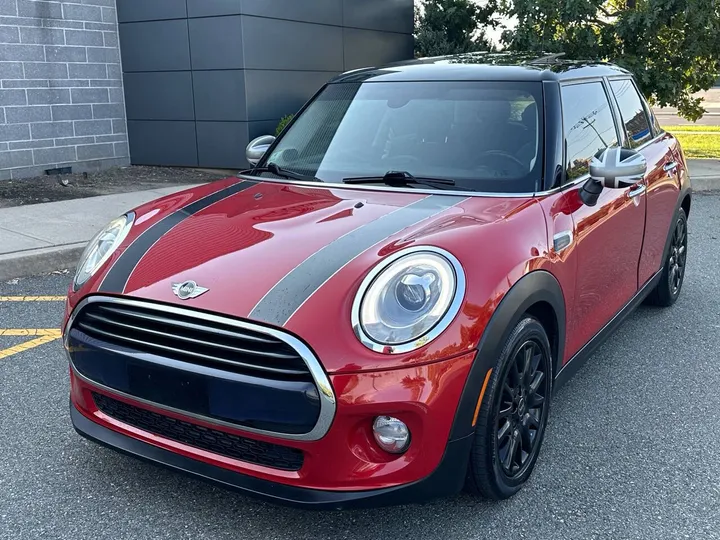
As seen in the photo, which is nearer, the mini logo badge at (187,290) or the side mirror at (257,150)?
the mini logo badge at (187,290)

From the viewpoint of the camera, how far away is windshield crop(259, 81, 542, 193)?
3.13m

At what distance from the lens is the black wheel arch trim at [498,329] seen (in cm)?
228

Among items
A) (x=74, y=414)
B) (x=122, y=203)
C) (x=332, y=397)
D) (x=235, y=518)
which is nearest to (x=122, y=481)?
(x=74, y=414)

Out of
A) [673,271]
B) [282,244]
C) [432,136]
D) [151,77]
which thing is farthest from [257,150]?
[151,77]

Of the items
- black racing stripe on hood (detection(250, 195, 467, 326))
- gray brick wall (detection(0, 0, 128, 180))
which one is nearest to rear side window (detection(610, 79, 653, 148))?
black racing stripe on hood (detection(250, 195, 467, 326))

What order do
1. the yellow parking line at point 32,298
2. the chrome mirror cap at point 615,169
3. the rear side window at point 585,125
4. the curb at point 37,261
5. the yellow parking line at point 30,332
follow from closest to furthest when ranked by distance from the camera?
the chrome mirror cap at point 615,169, the rear side window at point 585,125, the yellow parking line at point 30,332, the yellow parking line at point 32,298, the curb at point 37,261

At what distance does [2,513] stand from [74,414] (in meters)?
0.41

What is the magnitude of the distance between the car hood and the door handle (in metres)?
1.09

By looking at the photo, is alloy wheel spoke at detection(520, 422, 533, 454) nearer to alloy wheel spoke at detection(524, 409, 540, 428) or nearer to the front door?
alloy wheel spoke at detection(524, 409, 540, 428)

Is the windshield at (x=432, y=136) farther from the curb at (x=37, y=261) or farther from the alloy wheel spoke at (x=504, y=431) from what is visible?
the curb at (x=37, y=261)

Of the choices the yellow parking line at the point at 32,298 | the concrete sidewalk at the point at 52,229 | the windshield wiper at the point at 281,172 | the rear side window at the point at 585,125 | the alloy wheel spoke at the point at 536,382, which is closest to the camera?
the alloy wheel spoke at the point at 536,382

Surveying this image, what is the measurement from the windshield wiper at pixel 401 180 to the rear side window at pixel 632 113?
4.94ft

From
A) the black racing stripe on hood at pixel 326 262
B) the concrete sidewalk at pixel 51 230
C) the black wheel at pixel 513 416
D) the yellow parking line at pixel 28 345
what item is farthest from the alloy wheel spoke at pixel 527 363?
the concrete sidewalk at pixel 51 230

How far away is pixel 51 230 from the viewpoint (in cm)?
656
